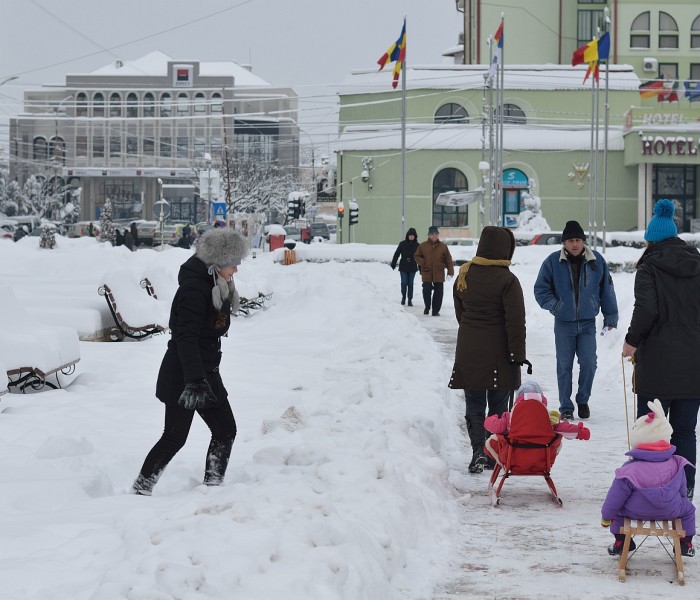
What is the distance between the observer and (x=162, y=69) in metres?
114

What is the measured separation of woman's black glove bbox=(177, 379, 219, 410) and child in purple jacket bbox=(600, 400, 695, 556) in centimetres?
222

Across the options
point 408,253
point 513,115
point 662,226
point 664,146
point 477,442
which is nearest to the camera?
point 662,226

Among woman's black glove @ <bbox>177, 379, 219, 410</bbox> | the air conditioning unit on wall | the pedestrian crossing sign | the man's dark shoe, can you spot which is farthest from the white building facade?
woman's black glove @ <bbox>177, 379, 219, 410</bbox>

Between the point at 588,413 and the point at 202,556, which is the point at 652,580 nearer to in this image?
the point at 202,556

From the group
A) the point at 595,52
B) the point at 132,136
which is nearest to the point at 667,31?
the point at 595,52

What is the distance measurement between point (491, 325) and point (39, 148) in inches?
4246

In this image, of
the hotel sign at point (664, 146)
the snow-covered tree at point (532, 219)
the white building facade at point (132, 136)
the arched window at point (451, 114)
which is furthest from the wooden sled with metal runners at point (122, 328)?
the white building facade at point (132, 136)

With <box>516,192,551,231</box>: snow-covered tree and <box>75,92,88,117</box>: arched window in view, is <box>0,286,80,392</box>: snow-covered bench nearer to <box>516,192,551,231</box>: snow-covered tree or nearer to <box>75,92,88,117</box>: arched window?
<box>516,192,551,231</box>: snow-covered tree

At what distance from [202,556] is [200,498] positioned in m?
1.31

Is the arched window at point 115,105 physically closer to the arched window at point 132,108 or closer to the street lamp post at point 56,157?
the arched window at point 132,108

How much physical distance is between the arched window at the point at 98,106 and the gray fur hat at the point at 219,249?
349 feet

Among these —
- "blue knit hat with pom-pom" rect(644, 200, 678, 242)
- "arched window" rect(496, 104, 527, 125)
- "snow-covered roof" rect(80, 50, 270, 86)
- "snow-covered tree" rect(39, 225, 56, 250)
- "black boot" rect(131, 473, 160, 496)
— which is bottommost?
"black boot" rect(131, 473, 160, 496)

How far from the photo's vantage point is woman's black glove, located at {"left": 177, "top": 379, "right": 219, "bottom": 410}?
613 cm

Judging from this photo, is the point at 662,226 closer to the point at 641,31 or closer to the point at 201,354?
the point at 201,354
